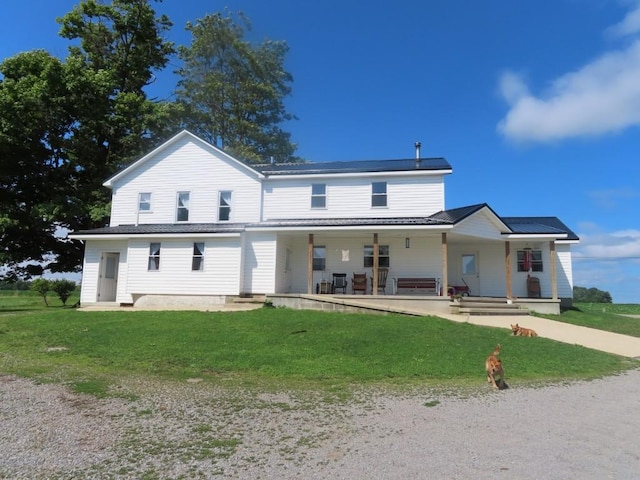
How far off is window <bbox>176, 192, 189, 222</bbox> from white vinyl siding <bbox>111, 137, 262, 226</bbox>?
193mm

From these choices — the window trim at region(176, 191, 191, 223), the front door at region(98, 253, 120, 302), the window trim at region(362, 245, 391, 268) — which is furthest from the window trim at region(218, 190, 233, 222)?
the window trim at region(362, 245, 391, 268)

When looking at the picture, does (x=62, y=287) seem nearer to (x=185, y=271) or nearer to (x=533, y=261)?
(x=185, y=271)

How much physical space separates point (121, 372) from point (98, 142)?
74.8 feet

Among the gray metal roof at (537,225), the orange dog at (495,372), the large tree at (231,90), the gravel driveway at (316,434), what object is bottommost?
the gravel driveway at (316,434)

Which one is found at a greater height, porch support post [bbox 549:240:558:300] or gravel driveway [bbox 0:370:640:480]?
porch support post [bbox 549:240:558:300]

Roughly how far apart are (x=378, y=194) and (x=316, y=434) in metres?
16.9

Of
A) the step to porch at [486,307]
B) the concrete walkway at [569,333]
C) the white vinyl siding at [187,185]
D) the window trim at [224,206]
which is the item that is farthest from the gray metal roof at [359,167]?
the concrete walkway at [569,333]

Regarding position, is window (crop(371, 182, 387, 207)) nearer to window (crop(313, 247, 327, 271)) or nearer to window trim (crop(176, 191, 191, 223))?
window (crop(313, 247, 327, 271))

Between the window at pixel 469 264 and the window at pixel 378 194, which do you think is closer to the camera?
the window at pixel 378 194

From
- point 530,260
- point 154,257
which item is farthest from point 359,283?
point 154,257

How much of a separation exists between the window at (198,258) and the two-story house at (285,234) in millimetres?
48

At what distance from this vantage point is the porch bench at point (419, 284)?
62.8ft

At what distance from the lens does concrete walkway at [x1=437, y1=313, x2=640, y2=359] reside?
39.9ft

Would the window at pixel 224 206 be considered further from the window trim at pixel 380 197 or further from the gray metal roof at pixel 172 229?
the window trim at pixel 380 197
